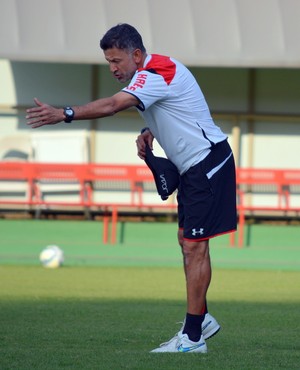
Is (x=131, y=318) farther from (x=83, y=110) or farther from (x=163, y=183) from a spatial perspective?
(x=83, y=110)

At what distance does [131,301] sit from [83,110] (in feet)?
15.2

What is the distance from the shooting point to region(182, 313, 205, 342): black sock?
6.68 m

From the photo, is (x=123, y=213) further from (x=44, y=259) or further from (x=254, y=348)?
(x=254, y=348)

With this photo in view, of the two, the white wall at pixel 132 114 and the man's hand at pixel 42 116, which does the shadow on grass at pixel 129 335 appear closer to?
the man's hand at pixel 42 116

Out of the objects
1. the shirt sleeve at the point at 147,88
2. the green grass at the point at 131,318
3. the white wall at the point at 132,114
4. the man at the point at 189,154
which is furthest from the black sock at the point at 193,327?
the white wall at the point at 132,114

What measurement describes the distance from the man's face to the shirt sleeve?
0.33 ft

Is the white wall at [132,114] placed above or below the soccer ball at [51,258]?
above

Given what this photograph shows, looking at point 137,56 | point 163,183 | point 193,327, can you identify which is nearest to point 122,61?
point 137,56

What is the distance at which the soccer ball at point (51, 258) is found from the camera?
15.0 metres

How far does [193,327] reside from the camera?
6.70m

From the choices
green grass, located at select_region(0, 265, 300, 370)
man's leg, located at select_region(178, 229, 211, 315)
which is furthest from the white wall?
man's leg, located at select_region(178, 229, 211, 315)

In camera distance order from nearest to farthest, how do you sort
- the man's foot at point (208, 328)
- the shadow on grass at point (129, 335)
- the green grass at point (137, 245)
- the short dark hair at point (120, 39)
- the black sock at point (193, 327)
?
Answer: the shadow on grass at point (129, 335) < the short dark hair at point (120, 39) < the black sock at point (193, 327) < the man's foot at point (208, 328) < the green grass at point (137, 245)

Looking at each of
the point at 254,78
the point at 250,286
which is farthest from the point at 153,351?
the point at 254,78

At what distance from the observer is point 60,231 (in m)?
16.6
